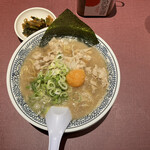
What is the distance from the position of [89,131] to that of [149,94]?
708 millimetres

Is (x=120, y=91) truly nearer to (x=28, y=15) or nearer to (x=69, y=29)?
(x=69, y=29)

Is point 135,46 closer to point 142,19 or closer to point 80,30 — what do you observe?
point 142,19

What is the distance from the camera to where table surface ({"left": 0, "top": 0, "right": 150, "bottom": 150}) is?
1.41m

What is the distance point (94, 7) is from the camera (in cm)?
159

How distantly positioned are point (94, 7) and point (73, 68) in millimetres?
688

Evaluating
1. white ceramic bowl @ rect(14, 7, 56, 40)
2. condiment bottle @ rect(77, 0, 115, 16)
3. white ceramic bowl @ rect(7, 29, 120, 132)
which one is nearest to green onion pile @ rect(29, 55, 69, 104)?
white ceramic bowl @ rect(7, 29, 120, 132)

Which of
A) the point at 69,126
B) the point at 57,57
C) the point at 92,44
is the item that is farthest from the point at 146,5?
the point at 69,126

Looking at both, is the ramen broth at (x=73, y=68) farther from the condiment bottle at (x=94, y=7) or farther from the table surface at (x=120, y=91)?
the condiment bottle at (x=94, y=7)

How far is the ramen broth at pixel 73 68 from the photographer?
4.33 feet

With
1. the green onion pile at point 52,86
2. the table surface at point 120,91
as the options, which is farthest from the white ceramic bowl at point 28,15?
the green onion pile at point 52,86

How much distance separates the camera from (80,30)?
1.48 metres

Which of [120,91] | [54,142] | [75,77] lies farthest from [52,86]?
[120,91]

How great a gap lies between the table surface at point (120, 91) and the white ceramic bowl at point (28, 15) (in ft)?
0.33

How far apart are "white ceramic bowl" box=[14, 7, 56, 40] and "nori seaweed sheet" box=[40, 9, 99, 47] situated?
234 mm
